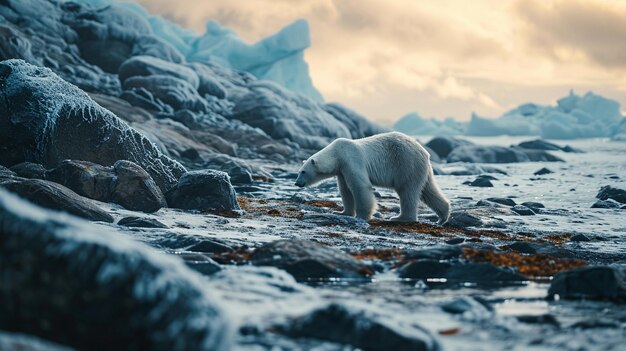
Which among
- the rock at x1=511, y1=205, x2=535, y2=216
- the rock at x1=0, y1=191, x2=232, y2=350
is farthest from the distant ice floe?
the rock at x1=0, y1=191, x2=232, y2=350

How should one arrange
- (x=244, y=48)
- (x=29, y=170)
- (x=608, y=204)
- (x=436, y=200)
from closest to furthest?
(x=29, y=170), (x=436, y=200), (x=608, y=204), (x=244, y=48)

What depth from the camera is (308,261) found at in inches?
227

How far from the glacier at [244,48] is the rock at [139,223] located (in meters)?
48.1

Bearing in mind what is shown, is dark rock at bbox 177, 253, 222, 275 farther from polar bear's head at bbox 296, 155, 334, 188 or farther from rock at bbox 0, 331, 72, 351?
polar bear's head at bbox 296, 155, 334, 188

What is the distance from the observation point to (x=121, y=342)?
2.85m

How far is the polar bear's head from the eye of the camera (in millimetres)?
10828

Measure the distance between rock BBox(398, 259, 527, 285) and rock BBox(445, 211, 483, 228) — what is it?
15.4 feet

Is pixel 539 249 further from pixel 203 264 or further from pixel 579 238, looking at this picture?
pixel 203 264

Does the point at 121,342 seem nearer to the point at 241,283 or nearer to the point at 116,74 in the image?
the point at 241,283

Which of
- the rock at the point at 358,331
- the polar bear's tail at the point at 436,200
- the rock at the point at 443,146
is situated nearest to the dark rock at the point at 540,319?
the rock at the point at 358,331

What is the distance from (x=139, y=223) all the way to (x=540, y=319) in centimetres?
478

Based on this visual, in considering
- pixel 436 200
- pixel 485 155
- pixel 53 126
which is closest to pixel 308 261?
pixel 436 200

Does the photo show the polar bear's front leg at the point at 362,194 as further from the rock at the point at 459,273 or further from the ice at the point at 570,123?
the ice at the point at 570,123

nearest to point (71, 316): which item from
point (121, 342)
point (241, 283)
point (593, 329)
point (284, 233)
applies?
point (121, 342)
